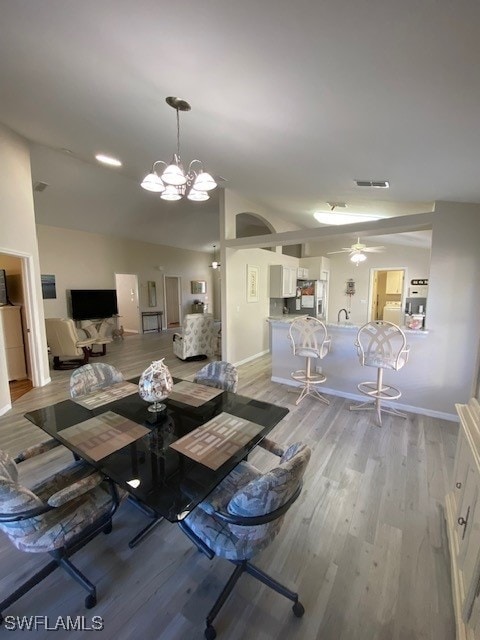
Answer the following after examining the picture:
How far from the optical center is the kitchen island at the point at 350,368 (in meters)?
3.36

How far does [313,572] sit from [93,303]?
24.5ft

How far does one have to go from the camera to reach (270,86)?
71.4 inches

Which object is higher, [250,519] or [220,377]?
[220,377]

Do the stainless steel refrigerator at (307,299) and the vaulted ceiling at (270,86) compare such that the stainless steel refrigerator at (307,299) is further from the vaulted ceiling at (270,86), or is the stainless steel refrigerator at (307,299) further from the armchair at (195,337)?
the vaulted ceiling at (270,86)

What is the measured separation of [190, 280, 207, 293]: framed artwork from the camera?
34.8 ft

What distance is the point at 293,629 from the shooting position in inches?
48.4

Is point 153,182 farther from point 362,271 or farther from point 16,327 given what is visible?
point 362,271

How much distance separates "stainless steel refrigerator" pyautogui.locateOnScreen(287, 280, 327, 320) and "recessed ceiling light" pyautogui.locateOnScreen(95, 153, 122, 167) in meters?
4.67

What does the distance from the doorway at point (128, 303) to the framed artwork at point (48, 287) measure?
2.30 m

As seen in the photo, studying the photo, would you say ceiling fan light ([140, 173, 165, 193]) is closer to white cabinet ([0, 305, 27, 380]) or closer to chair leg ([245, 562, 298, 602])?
chair leg ([245, 562, 298, 602])

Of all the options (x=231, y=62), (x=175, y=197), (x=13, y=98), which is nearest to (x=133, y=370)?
(x=175, y=197)

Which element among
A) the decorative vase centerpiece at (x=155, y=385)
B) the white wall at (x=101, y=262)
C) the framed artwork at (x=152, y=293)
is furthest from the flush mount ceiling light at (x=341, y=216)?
the framed artwork at (x=152, y=293)

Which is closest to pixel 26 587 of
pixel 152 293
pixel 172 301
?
pixel 152 293

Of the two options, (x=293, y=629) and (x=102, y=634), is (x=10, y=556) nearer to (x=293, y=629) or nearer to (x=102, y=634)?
(x=102, y=634)
